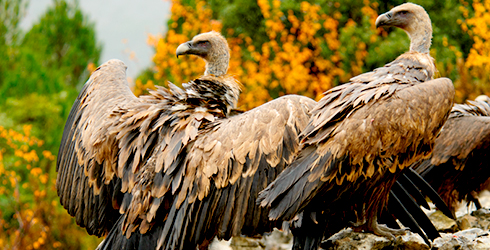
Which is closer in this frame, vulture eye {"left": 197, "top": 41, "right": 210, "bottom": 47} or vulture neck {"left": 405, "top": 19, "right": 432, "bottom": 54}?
vulture neck {"left": 405, "top": 19, "right": 432, "bottom": 54}

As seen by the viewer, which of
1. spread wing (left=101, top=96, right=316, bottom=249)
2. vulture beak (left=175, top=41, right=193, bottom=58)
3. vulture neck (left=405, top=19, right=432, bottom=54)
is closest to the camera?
spread wing (left=101, top=96, right=316, bottom=249)

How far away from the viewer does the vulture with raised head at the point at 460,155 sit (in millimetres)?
5296

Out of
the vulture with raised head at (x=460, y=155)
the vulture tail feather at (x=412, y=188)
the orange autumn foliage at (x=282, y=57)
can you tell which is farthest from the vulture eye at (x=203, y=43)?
the orange autumn foliage at (x=282, y=57)

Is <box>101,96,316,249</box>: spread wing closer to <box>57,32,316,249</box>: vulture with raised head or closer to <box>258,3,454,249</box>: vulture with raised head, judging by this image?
<box>57,32,316,249</box>: vulture with raised head

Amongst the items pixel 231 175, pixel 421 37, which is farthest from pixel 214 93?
pixel 421 37

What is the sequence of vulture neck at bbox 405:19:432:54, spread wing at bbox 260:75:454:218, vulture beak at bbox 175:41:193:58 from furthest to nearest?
vulture beak at bbox 175:41:193:58
vulture neck at bbox 405:19:432:54
spread wing at bbox 260:75:454:218

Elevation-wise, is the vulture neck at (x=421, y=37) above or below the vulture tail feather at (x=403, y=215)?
above

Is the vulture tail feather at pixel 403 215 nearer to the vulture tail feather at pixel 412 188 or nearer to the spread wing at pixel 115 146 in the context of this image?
the vulture tail feather at pixel 412 188

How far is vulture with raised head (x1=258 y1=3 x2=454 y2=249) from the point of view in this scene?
3.05 metres

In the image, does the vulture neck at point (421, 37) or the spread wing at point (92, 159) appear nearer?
the spread wing at point (92, 159)

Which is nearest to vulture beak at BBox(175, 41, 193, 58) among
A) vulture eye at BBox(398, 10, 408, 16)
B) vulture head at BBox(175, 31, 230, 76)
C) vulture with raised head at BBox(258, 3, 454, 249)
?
vulture head at BBox(175, 31, 230, 76)

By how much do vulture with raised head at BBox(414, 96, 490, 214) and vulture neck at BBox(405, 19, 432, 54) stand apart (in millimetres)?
1389

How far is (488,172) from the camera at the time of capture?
18.5ft

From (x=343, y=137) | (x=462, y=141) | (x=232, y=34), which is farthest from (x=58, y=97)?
(x=343, y=137)
